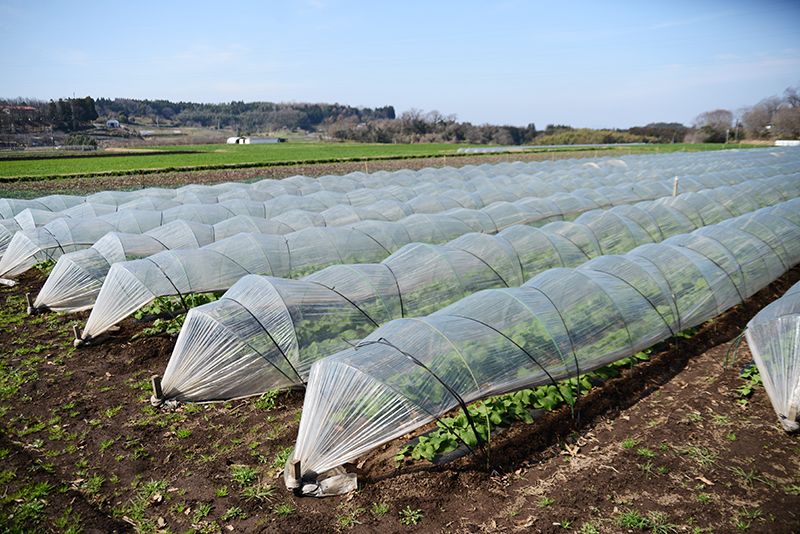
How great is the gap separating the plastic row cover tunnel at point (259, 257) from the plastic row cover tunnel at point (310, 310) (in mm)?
3095

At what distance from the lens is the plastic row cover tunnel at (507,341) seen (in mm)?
7473

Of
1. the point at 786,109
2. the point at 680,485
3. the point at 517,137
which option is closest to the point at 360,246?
the point at 680,485

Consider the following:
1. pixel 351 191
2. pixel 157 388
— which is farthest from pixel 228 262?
pixel 351 191

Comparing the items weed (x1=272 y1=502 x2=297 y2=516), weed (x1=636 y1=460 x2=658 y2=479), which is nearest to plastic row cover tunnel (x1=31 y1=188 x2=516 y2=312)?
weed (x1=272 y1=502 x2=297 y2=516)

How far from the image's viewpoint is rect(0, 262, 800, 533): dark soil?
6.76m

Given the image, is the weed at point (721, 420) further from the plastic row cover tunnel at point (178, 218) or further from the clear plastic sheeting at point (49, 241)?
the clear plastic sheeting at point (49, 241)

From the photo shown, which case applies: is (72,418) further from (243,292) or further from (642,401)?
(642,401)

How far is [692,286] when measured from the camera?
42.7ft

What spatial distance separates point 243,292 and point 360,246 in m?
6.68

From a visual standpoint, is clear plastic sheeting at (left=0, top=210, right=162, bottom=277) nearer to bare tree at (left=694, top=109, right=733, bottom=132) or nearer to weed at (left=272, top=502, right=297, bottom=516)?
weed at (left=272, top=502, right=297, bottom=516)

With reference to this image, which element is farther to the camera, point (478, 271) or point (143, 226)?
point (143, 226)

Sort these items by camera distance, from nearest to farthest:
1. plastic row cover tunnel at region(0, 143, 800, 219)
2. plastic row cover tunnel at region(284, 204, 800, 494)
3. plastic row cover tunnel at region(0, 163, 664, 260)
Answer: plastic row cover tunnel at region(284, 204, 800, 494) → plastic row cover tunnel at region(0, 163, 664, 260) → plastic row cover tunnel at region(0, 143, 800, 219)

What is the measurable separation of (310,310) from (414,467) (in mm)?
4362

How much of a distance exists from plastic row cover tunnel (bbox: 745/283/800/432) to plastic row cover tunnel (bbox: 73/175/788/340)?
7.92 metres
